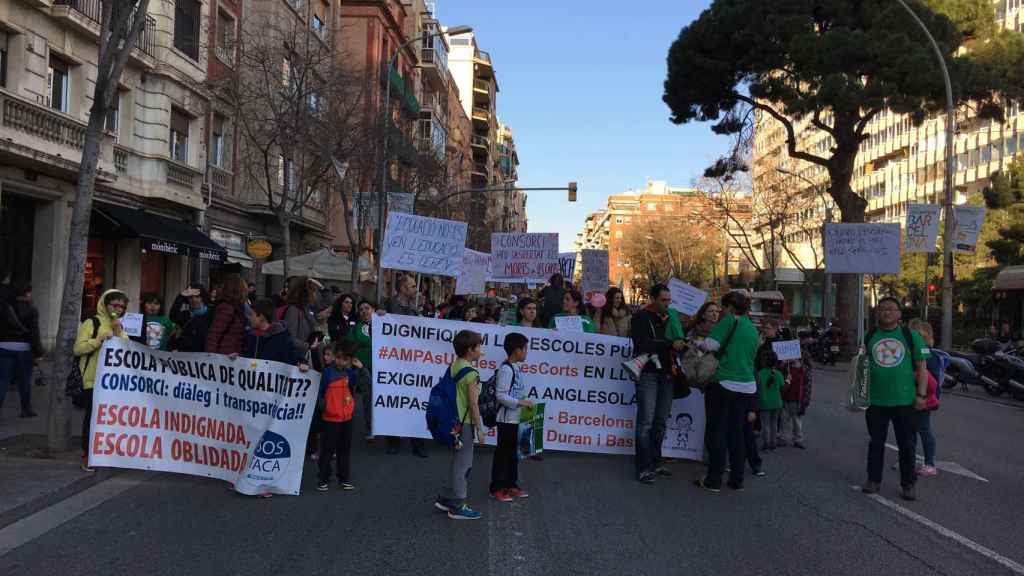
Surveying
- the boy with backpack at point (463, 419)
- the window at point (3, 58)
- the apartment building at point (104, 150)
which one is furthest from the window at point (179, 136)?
the boy with backpack at point (463, 419)

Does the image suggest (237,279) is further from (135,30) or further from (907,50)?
(907,50)

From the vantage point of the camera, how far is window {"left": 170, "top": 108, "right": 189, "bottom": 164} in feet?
74.9

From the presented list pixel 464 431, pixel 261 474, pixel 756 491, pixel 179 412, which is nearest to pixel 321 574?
pixel 464 431

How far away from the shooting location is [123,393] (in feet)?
25.2

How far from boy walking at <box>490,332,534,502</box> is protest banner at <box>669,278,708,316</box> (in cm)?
407

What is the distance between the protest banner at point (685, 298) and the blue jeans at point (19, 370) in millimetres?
7945

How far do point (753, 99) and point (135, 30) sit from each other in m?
24.3

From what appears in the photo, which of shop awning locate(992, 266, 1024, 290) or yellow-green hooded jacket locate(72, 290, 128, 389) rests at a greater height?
shop awning locate(992, 266, 1024, 290)

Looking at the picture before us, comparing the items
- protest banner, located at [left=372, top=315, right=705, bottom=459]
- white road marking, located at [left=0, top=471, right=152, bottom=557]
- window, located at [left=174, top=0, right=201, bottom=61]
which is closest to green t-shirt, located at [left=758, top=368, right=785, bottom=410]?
protest banner, located at [left=372, top=315, right=705, bottom=459]

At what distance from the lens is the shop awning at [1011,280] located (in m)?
24.5

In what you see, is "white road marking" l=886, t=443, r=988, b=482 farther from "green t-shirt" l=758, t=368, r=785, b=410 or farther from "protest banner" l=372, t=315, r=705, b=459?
"protest banner" l=372, t=315, r=705, b=459

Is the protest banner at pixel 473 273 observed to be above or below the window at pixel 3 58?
below

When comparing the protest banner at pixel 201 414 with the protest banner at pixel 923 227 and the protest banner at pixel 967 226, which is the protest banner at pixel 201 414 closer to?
the protest banner at pixel 923 227

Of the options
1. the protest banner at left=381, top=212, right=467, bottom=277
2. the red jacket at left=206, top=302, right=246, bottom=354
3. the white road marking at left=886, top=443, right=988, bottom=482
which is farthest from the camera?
the protest banner at left=381, top=212, right=467, bottom=277
